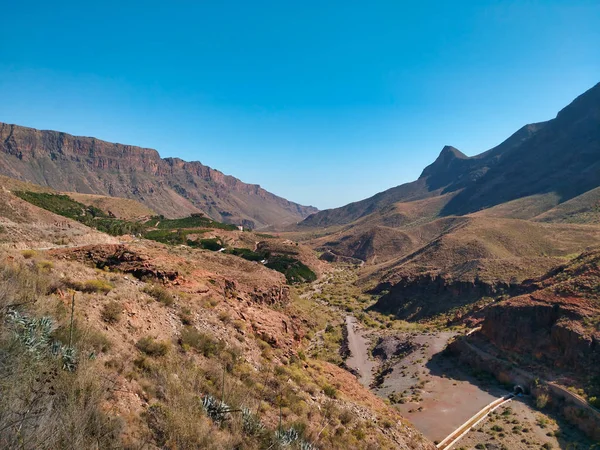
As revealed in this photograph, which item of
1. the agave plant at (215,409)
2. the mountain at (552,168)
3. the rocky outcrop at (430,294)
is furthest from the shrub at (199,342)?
the mountain at (552,168)

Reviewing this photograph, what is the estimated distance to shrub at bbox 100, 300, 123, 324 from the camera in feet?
34.1

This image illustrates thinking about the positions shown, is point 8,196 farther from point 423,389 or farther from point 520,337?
point 520,337

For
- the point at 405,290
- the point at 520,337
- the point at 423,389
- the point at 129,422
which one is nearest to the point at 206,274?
the point at 129,422

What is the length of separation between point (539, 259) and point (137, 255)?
4777 centimetres

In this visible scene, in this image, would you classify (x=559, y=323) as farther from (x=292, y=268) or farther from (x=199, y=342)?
(x=292, y=268)

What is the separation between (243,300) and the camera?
20281 millimetres

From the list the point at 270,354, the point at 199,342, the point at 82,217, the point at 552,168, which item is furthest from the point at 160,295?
the point at 552,168

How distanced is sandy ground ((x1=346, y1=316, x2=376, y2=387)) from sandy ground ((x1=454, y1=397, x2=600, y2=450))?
30.2 feet

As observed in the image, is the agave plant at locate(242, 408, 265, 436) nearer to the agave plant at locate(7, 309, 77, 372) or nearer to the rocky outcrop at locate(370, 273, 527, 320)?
the agave plant at locate(7, 309, 77, 372)

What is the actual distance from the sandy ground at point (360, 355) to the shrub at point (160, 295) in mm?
18124

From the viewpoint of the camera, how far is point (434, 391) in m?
23.3

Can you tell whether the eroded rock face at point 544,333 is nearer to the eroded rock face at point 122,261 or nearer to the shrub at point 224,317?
the shrub at point 224,317

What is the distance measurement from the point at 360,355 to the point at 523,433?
51.4ft

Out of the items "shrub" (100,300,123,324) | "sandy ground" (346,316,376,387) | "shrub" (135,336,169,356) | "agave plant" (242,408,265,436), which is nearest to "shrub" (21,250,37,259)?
"shrub" (100,300,123,324)
